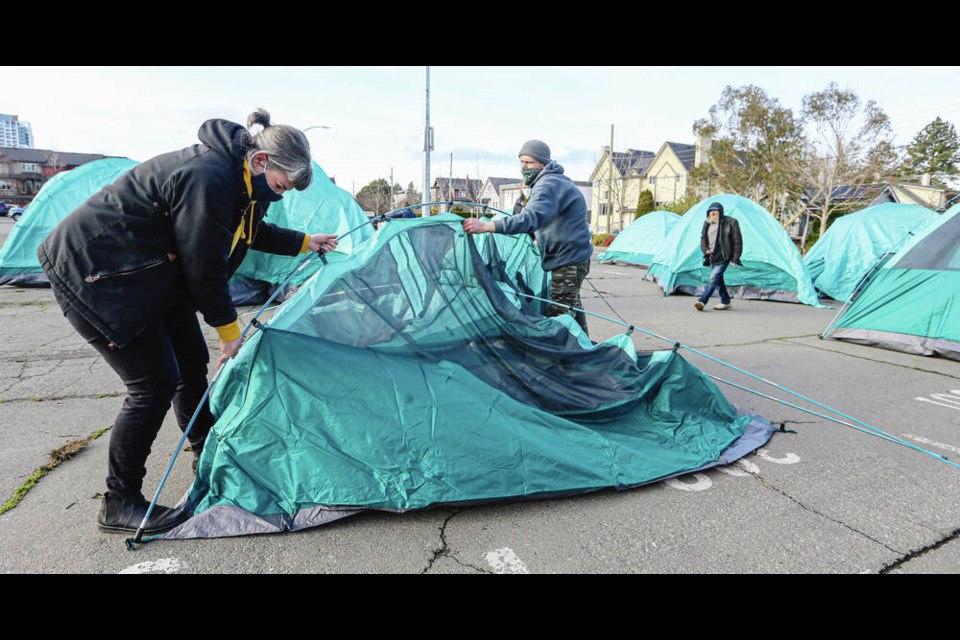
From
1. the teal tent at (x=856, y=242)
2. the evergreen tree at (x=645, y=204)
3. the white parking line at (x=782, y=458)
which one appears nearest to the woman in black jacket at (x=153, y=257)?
the white parking line at (x=782, y=458)

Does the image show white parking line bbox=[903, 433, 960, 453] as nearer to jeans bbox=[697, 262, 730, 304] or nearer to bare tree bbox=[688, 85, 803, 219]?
jeans bbox=[697, 262, 730, 304]

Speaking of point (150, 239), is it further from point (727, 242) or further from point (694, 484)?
point (727, 242)

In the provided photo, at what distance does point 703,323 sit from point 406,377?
6081mm

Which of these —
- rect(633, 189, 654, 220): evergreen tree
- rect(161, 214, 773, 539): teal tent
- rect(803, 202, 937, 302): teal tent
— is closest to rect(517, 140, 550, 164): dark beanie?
rect(161, 214, 773, 539): teal tent

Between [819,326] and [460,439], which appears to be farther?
[819,326]

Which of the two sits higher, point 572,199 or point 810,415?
point 572,199

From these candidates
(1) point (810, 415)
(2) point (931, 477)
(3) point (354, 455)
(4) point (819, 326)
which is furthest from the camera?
(4) point (819, 326)

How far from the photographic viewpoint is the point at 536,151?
446 centimetres

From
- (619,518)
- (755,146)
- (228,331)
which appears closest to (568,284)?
(619,518)

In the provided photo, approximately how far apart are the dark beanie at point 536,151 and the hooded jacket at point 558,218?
97 mm

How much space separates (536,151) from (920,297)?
15.2ft

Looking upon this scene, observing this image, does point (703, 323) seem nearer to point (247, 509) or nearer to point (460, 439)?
point (460, 439)
